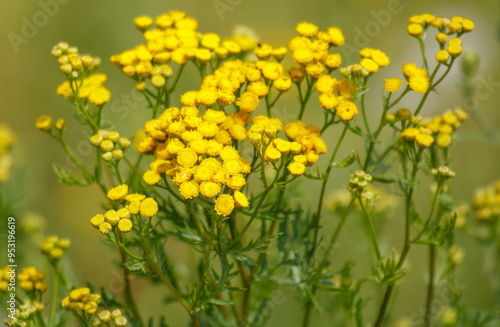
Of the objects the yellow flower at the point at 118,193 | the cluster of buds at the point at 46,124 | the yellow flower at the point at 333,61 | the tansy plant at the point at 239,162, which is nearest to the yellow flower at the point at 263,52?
the tansy plant at the point at 239,162

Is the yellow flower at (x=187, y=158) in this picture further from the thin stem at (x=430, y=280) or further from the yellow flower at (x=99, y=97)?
the thin stem at (x=430, y=280)

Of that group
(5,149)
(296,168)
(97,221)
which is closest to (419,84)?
(296,168)

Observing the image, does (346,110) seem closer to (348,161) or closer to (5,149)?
(348,161)

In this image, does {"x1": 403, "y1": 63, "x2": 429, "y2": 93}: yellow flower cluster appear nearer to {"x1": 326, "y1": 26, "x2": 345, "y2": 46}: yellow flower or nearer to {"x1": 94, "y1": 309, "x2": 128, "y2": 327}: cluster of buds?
{"x1": 326, "y1": 26, "x2": 345, "y2": 46}: yellow flower

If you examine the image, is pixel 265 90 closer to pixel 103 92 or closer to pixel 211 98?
pixel 211 98

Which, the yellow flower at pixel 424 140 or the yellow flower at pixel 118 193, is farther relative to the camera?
the yellow flower at pixel 424 140
